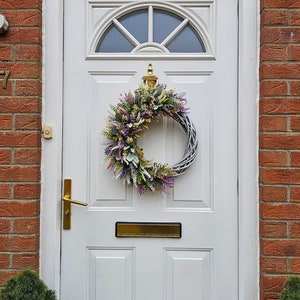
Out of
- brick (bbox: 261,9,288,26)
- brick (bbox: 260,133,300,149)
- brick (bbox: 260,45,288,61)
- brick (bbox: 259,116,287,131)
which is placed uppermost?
brick (bbox: 261,9,288,26)

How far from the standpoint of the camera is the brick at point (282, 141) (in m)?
2.18

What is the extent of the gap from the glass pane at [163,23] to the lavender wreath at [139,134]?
33cm

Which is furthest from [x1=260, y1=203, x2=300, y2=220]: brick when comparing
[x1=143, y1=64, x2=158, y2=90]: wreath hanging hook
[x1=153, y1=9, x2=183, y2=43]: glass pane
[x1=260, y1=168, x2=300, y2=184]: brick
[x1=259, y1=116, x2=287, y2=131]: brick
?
[x1=153, y1=9, x2=183, y2=43]: glass pane

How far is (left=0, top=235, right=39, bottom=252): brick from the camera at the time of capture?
2.22 m

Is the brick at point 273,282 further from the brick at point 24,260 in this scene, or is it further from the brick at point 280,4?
the brick at point 280,4

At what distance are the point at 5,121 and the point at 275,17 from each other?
5.09 feet

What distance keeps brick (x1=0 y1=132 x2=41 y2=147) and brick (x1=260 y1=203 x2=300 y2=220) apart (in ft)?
4.21

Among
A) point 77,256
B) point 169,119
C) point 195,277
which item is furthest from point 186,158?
point 77,256

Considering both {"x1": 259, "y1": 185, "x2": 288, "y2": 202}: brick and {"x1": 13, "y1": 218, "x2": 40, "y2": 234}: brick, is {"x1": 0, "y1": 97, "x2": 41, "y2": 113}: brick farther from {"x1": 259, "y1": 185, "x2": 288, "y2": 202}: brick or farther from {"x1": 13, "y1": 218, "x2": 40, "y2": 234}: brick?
{"x1": 259, "y1": 185, "x2": 288, "y2": 202}: brick

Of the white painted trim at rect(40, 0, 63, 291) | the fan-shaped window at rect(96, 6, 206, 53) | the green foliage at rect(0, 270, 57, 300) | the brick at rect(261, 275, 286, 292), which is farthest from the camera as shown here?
the fan-shaped window at rect(96, 6, 206, 53)

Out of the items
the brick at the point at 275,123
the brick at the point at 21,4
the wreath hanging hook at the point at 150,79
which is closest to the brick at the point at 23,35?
the brick at the point at 21,4

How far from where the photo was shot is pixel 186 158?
2.33m


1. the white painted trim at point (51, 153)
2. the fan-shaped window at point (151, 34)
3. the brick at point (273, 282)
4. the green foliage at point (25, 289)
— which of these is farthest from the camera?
the fan-shaped window at point (151, 34)

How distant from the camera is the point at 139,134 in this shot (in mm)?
2314
